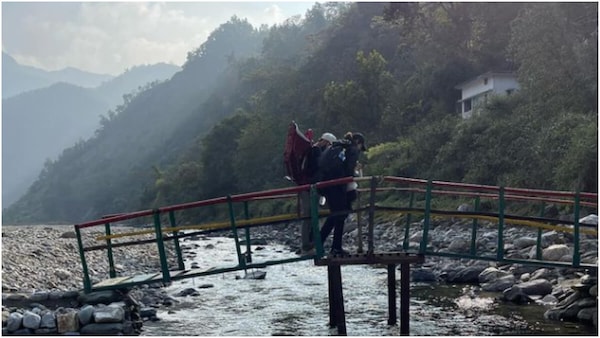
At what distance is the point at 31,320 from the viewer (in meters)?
11.8

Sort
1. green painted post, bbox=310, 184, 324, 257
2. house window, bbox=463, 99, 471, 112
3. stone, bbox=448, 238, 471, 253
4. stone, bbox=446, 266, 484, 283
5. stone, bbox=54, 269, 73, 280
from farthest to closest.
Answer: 1. house window, bbox=463, 99, 471, 112
2. stone, bbox=448, 238, 471, 253
3. stone, bbox=54, 269, 73, 280
4. stone, bbox=446, 266, 484, 283
5. green painted post, bbox=310, 184, 324, 257

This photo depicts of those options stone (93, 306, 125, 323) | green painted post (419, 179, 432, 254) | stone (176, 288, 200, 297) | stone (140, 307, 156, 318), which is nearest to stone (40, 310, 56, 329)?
stone (93, 306, 125, 323)

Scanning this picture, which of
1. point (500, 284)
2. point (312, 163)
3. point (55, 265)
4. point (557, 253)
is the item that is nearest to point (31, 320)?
point (312, 163)

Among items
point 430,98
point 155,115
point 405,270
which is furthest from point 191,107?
point 405,270

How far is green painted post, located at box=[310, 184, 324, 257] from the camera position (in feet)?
35.8

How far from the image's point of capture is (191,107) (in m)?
172

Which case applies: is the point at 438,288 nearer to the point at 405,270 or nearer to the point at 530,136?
the point at 405,270

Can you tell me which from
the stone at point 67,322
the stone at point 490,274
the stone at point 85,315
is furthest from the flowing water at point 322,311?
the stone at point 67,322

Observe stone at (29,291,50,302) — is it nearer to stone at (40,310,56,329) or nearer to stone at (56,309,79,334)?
stone at (40,310,56,329)

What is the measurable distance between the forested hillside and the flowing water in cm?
1136

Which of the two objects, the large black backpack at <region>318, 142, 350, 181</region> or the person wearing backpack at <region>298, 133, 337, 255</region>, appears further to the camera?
the person wearing backpack at <region>298, 133, 337, 255</region>

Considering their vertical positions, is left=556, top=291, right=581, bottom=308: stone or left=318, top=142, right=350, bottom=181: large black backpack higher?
left=318, top=142, right=350, bottom=181: large black backpack

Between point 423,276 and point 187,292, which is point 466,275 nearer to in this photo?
point 423,276

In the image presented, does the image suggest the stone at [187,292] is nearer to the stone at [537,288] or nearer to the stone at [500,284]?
the stone at [500,284]
